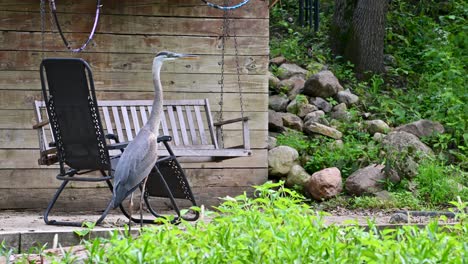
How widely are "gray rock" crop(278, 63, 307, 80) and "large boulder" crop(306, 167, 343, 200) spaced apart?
2.56 meters

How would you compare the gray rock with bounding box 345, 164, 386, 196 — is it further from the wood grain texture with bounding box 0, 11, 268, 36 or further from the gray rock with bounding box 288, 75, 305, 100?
the gray rock with bounding box 288, 75, 305, 100

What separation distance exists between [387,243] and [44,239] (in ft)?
8.06

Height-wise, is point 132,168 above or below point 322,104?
above

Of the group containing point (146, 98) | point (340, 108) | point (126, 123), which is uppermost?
point (146, 98)

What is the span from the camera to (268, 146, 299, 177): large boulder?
30.2ft

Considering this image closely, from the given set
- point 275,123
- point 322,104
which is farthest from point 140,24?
point 322,104

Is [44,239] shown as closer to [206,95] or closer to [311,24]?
[206,95]

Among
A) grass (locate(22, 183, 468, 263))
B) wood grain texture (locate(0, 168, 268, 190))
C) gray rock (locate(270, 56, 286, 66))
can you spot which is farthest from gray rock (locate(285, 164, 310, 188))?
grass (locate(22, 183, 468, 263))

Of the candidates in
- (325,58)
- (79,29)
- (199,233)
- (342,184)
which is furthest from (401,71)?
(199,233)

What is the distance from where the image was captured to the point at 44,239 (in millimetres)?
5504

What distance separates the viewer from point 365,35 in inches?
481

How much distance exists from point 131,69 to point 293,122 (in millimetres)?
2319

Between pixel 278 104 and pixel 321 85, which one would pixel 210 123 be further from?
pixel 321 85

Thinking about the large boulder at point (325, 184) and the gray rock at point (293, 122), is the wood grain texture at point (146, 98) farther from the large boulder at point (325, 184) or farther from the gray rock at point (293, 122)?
the gray rock at point (293, 122)
